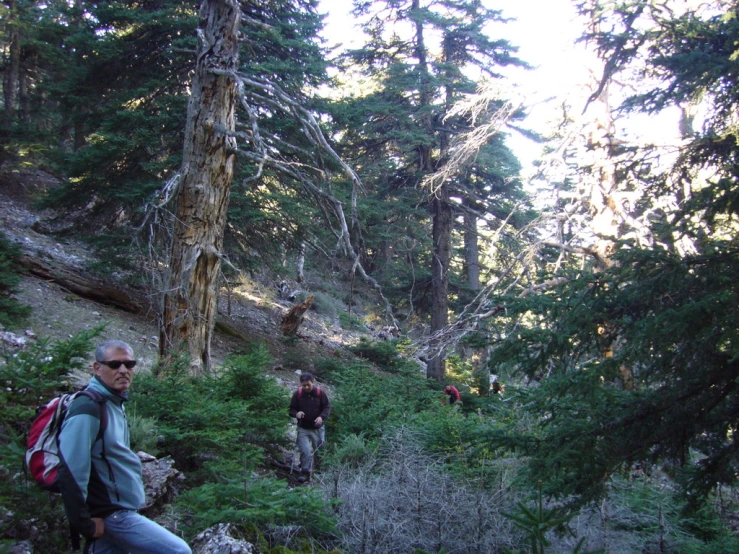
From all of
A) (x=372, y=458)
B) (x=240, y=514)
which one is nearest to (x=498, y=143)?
(x=372, y=458)

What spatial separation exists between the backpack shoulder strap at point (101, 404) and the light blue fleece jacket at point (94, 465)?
16 mm

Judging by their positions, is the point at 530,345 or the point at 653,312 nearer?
the point at 653,312

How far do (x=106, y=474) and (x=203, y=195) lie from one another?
4954 mm

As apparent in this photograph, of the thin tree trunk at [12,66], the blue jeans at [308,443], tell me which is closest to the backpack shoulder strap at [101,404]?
the blue jeans at [308,443]

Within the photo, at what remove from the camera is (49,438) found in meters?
2.82

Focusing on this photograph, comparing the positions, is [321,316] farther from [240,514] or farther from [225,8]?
[240,514]

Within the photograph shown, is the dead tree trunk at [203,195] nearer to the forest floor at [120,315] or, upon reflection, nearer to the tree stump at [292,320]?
the forest floor at [120,315]

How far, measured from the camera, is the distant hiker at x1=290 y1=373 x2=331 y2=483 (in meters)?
7.63

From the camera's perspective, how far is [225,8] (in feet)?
24.8

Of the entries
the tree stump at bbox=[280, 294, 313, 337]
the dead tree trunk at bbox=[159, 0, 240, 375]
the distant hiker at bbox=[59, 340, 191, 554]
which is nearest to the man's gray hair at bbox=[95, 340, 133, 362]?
the distant hiker at bbox=[59, 340, 191, 554]

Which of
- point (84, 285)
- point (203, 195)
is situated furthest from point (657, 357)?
point (84, 285)

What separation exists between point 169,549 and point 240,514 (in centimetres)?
89

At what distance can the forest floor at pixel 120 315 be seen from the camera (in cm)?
1100

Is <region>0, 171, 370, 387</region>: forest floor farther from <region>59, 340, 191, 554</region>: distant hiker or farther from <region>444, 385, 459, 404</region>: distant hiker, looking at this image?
<region>59, 340, 191, 554</region>: distant hiker
